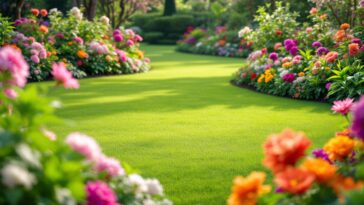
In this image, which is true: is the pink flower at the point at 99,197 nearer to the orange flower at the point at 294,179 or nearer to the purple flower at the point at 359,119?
the orange flower at the point at 294,179

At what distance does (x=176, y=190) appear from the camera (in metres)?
5.43

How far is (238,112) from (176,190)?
167 inches

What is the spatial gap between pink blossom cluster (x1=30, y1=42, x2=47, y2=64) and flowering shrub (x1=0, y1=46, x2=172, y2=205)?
33.1 feet

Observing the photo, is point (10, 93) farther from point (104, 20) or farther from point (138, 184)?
point (104, 20)

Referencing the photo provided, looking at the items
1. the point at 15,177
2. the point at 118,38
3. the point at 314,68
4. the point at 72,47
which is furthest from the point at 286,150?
the point at 118,38

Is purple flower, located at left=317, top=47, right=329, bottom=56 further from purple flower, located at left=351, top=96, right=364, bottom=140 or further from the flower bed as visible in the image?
the flower bed

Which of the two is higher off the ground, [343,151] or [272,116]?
[343,151]

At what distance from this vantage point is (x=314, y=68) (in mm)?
10758

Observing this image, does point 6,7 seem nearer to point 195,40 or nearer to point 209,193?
point 195,40

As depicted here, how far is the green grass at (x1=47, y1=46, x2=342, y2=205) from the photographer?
600 centimetres

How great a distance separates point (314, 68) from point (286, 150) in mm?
8287

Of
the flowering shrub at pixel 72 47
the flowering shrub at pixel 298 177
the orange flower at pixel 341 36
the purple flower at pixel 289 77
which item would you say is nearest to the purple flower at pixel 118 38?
the flowering shrub at pixel 72 47

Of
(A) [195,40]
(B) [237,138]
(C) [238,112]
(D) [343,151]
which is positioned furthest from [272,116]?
(A) [195,40]

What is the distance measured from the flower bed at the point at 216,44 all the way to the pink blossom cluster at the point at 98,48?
357 inches
